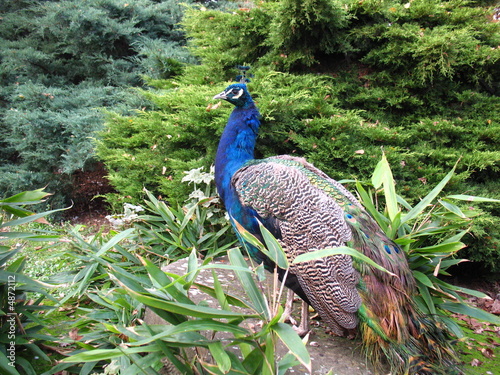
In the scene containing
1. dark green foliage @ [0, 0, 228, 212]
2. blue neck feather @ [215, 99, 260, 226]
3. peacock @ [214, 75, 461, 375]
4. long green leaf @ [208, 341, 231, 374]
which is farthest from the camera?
dark green foliage @ [0, 0, 228, 212]

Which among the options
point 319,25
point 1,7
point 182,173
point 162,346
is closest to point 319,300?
point 162,346

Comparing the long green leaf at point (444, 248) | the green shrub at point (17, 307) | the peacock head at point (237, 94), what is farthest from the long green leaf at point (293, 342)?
the peacock head at point (237, 94)

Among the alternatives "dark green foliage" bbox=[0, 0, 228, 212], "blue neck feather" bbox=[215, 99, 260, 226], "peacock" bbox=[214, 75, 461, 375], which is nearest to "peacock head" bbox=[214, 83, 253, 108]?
"blue neck feather" bbox=[215, 99, 260, 226]

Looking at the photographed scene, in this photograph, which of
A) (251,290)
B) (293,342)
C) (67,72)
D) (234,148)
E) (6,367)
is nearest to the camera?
(293,342)

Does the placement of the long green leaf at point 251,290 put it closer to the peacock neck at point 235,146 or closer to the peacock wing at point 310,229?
the peacock wing at point 310,229

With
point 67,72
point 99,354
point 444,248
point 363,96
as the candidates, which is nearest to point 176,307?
point 99,354

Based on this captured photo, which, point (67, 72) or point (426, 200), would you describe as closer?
point (426, 200)

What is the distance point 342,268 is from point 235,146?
1.07 meters

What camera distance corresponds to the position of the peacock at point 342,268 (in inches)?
73.9

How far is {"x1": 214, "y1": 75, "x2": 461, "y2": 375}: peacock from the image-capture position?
73.9 inches

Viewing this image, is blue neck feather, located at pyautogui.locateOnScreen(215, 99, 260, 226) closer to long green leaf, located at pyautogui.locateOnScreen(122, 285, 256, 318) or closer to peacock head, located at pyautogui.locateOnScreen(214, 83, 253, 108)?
peacock head, located at pyautogui.locateOnScreen(214, 83, 253, 108)

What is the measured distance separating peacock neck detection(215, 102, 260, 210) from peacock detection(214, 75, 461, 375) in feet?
0.39

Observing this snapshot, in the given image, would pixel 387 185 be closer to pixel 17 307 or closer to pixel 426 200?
pixel 426 200

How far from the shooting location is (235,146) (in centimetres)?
248
